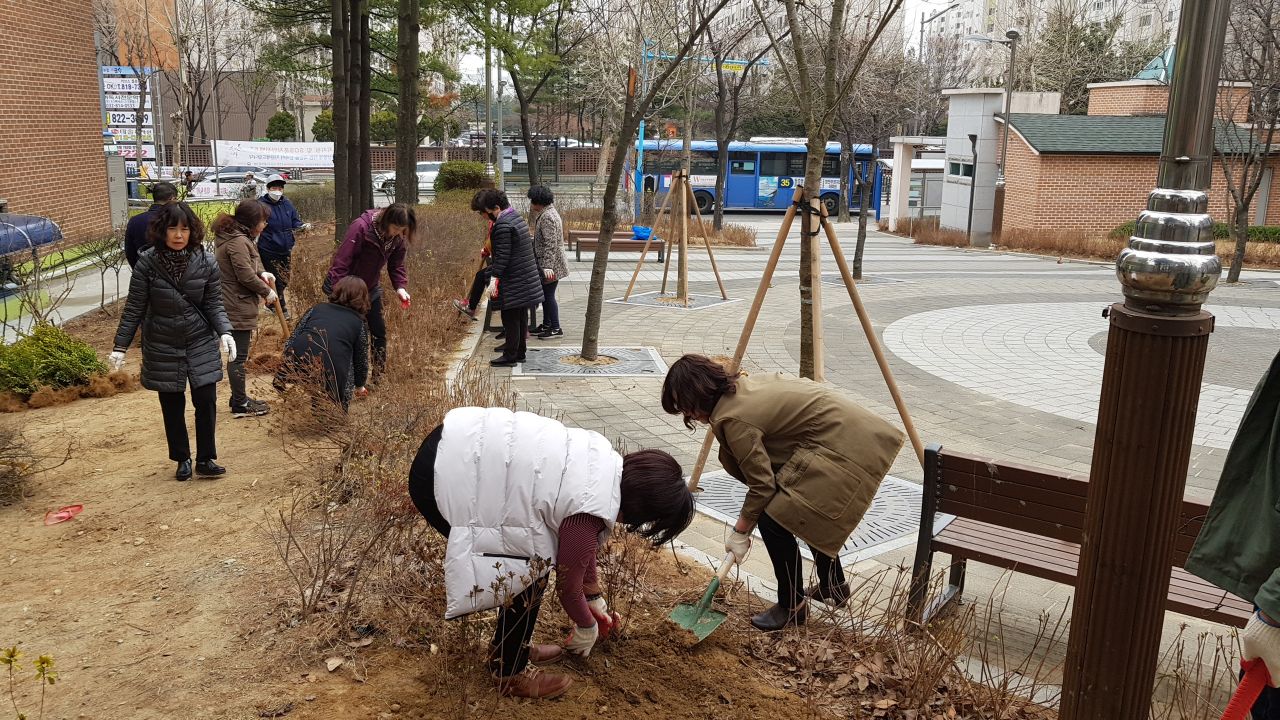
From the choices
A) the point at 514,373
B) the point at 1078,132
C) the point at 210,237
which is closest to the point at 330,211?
the point at 210,237

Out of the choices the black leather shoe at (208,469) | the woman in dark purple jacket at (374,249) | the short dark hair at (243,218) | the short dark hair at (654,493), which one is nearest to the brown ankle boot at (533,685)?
the short dark hair at (654,493)

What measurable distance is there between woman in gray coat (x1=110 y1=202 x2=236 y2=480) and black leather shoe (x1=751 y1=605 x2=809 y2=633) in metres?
3.28

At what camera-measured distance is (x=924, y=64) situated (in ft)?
160

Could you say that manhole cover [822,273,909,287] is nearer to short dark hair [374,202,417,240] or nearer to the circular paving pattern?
the circular paving pattern

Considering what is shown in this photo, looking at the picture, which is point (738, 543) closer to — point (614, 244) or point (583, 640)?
point (583, 640)

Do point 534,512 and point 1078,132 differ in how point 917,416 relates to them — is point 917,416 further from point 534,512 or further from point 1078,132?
point 1078,132

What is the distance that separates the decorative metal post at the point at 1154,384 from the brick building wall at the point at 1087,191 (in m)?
24.5

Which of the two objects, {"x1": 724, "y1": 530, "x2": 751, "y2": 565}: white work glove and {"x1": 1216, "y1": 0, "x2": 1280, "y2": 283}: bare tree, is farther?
{"x1": 1216, "y1": 0, "x2": 1280, "y2": 283}: bare tree

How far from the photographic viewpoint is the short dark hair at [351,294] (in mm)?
5965

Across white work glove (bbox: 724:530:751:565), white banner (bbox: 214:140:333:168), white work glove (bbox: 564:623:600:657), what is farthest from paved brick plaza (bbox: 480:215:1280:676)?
white banner (bbox: 214:140:333:168)

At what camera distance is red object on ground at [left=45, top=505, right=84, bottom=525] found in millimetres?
5008

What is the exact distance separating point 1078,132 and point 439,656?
1044 inches

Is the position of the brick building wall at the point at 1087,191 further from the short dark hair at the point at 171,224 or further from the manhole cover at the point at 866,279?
the short dark hair at the point at 171,224

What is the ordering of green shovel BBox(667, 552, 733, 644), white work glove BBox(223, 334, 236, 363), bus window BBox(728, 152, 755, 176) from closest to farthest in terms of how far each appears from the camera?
1. green shovel BBox(667, 552, 733, 644)
2. white work glove BBox(223, 334, 236, 363)
3. bus window BBox(728, 152, 755, 176)
